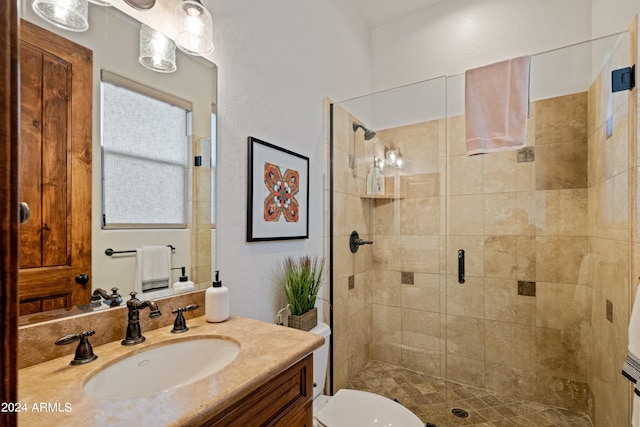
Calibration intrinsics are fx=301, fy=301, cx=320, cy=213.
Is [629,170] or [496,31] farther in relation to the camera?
[496,31]

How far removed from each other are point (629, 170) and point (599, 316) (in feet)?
2.96

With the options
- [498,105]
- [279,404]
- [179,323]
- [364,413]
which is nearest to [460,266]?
[498,105]

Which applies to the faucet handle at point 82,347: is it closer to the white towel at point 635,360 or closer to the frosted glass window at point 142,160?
the frosted glass window at point 142,160

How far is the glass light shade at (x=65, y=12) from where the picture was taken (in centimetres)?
81

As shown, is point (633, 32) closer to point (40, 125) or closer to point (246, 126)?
point (246, 126)

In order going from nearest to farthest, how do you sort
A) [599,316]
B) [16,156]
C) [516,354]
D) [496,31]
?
[16,156], [599,316], [516,354], [496,31]

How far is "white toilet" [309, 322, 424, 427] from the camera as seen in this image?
4.57ft

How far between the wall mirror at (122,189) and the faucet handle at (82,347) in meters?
0.10

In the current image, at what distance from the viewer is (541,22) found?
2195 millimetres

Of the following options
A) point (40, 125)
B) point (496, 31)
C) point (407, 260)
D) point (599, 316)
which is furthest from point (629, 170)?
point (40, 125)

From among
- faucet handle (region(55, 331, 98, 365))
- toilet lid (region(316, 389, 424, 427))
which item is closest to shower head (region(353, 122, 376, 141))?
toilet lid (region(316, 389, 424, 427))

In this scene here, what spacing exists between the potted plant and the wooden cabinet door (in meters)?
0.88

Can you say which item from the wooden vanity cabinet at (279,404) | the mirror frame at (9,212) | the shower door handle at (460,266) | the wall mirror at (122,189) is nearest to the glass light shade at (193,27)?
the wall mirror at (122,189)

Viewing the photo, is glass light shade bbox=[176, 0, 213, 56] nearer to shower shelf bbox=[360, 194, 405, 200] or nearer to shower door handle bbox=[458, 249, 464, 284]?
shower shelf bbox=[360, 194, 405, 200]
